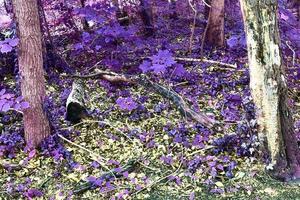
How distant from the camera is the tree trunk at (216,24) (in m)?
7.05

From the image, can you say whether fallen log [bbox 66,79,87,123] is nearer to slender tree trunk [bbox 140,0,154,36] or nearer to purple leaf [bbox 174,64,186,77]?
purple leaf [bbox 174,64,186,77]

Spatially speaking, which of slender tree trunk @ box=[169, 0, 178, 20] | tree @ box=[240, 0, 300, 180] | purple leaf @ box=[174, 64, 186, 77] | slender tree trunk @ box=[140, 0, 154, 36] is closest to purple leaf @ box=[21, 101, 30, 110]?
tree @ box=[240, 0, 300, 180]

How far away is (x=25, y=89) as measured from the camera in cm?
390

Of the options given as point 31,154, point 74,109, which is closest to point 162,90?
point 74,109

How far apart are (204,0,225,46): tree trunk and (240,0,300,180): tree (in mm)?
3795

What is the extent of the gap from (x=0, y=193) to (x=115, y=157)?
46.9 inches

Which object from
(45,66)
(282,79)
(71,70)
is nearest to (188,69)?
(71,70)

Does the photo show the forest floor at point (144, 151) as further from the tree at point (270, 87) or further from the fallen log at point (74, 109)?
the tree at point (270, 87)

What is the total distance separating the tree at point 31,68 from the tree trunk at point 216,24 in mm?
3965

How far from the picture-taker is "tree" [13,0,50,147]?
148 inches

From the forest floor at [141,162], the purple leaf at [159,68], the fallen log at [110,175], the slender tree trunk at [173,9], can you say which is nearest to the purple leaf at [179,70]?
the forest floor at [141,162]

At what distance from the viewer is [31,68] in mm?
3883

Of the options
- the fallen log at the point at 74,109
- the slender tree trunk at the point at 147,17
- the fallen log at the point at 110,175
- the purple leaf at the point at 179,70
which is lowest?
the fallen log at the point at 110,175

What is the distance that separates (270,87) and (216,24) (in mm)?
A: 4100
